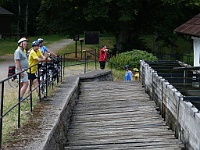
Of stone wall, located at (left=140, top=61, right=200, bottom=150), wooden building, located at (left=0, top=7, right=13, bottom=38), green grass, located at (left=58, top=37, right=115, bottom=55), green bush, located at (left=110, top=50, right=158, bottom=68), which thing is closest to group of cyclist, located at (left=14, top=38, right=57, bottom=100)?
stone wall, located at (left=140, top=61, right=200, bottom=150)

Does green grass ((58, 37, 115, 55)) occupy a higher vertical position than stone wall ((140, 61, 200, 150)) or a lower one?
higher

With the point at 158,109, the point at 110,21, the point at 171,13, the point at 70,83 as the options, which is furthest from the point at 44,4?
the point at 158,109

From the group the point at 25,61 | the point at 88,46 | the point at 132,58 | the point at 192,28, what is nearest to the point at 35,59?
the point at 25,61

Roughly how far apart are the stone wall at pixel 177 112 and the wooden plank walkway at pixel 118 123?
0.21 m

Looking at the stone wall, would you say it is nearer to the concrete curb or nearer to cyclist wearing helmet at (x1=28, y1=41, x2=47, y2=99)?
the concrete curb

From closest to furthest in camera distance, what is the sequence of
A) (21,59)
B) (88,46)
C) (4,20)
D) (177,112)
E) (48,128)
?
(48,128) → (177,112) → (21,59) → (88,46) → (4,20)

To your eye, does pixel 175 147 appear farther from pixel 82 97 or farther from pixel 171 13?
pixel 171 13

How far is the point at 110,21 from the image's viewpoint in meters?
35.8

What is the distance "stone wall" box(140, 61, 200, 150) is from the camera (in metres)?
8.09

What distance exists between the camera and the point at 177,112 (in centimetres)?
980

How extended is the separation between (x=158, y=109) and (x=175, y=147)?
3.52 meters

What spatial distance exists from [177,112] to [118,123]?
6.93 ft

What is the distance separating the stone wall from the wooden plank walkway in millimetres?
213

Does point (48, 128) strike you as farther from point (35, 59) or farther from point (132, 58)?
point (132, 58)
